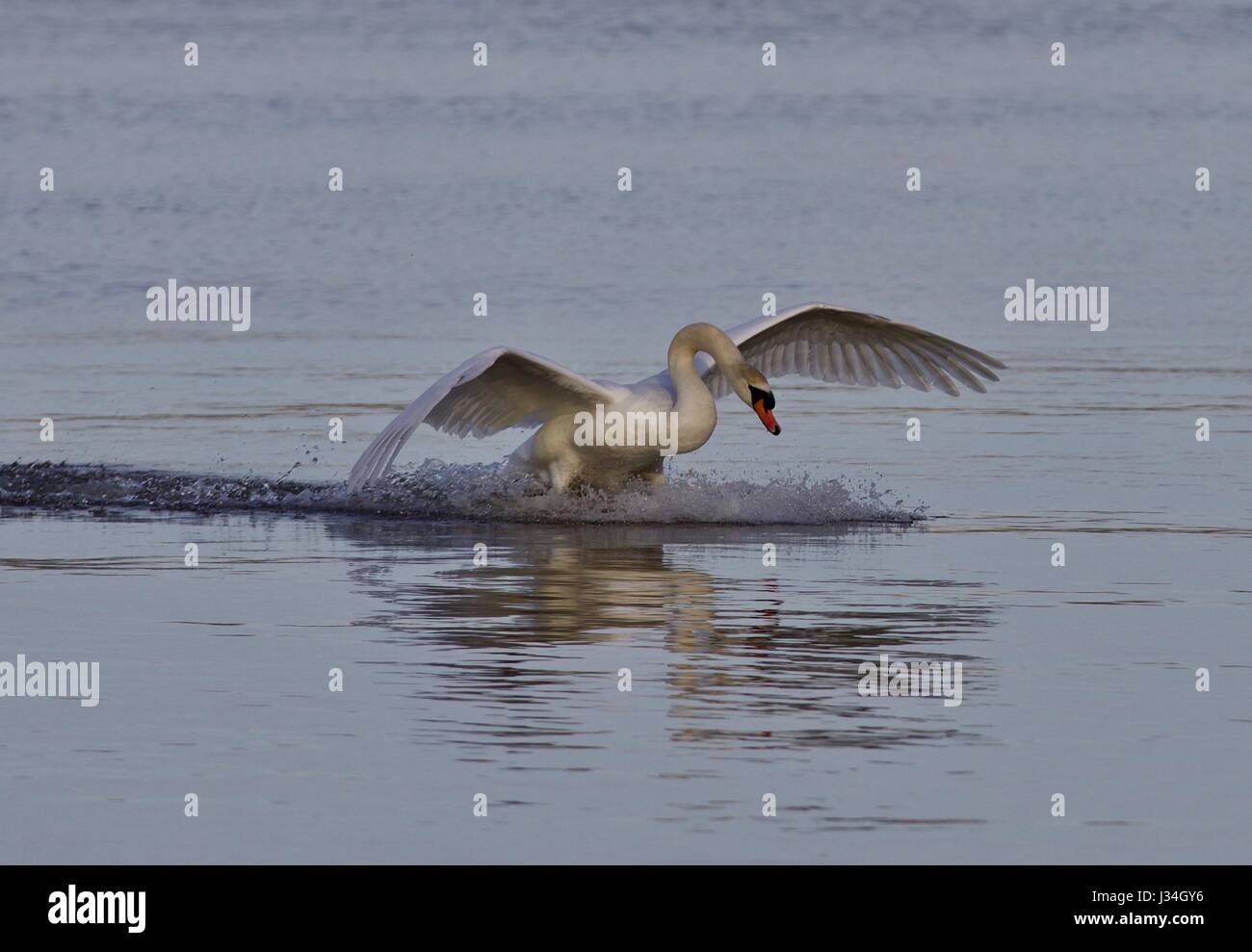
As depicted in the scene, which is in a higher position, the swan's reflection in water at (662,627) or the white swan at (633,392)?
the white swan at (633,392)

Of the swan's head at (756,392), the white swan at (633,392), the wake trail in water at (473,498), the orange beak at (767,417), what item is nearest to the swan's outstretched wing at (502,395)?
the white swan at (633,392)

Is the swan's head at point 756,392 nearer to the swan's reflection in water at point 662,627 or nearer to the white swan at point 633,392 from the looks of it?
the white swan at point 633,392

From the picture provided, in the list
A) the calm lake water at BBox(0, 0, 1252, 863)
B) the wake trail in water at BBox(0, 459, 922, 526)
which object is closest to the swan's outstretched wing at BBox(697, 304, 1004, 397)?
the calm lake water at BBox(0, 0, 1252, 863)

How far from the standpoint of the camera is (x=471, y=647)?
10164 mm

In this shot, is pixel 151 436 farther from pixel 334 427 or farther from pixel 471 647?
pixel 471 647

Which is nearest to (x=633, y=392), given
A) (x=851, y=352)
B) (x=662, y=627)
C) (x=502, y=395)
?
(x=502, y=395)

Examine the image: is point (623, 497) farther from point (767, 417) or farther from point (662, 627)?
point (662, 627)

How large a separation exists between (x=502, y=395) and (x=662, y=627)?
165 inches

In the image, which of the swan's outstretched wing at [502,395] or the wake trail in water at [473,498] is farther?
the wake trail in water at [473,498]

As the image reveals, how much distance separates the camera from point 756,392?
14.0 m

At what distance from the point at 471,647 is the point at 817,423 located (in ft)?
26.6

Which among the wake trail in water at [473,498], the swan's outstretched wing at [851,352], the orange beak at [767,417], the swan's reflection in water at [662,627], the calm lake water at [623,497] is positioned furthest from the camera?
the swan's outstretched wing at [851,352]

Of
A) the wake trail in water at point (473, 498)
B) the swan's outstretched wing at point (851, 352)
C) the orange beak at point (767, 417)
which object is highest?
the swan's outstretched wing at point (851, 352)

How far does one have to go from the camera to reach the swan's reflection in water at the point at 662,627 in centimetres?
880
